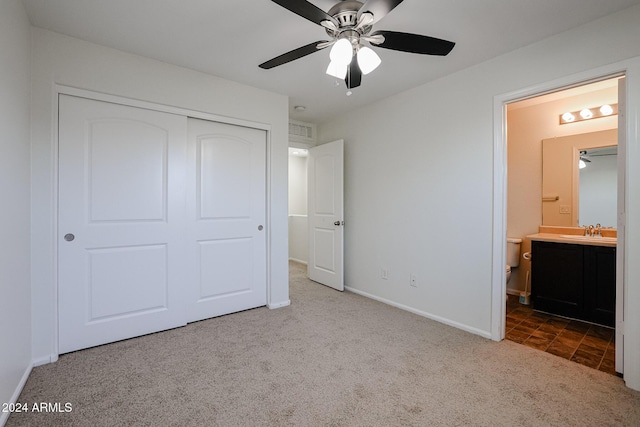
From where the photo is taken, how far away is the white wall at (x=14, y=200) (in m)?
1.50

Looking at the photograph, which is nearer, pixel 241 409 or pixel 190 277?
pixel 241 409

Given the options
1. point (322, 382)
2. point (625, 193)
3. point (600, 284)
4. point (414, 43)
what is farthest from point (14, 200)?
point (600, 284)

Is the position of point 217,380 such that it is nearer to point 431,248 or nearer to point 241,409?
point 241,409

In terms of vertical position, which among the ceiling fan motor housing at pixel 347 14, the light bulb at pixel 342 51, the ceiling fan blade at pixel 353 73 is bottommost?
the light bulb at pixel 342 51

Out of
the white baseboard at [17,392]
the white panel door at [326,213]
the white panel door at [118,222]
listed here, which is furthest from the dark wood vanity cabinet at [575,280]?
the white baseboard at [17,392]

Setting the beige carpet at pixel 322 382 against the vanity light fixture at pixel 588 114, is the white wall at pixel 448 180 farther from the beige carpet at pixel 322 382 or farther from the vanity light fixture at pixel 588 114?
the vanity light fixture at pixel 588 114

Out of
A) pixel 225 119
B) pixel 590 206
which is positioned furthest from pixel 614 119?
pixel 225 119

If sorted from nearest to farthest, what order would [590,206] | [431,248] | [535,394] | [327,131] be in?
[535,394]
[431,248]
[590,206]
[327,131]

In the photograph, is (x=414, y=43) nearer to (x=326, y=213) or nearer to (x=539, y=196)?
(x=326, y=213)

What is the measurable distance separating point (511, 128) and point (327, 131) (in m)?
2.42

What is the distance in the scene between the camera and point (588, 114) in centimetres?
323

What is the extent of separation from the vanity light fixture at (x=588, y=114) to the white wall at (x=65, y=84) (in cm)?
358

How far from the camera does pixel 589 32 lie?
199cm

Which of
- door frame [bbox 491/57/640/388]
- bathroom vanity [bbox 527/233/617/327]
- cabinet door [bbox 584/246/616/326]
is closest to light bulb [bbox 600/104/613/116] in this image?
bathroom vanity [bbox 527/233/617/327]
